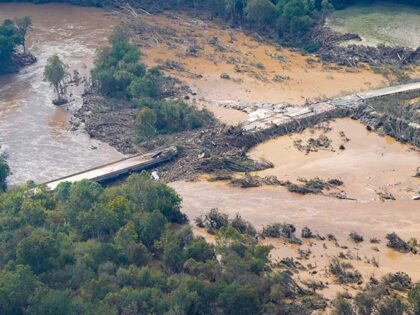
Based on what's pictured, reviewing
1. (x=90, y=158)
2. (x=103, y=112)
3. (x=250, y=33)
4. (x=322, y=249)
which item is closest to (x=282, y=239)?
(x=322, y=249)

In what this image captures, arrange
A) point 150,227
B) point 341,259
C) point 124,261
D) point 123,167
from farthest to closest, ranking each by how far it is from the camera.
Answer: point 123,167 < point 341,259 < point 150,227 < point 124,261

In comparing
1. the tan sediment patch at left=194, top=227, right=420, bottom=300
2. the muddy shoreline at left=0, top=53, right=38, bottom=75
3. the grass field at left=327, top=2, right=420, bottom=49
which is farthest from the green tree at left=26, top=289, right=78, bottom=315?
the grass field at left=327, top=2, right=420, bottom=49

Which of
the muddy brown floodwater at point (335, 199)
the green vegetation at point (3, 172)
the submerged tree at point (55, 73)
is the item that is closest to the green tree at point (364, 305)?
the muddy brown floodwater at point (335, 199)

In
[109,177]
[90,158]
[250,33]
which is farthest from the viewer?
[250,33]

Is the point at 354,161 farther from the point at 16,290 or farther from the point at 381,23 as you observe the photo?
the point at 381,23

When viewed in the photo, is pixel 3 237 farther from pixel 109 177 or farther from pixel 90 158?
pixel 90 158

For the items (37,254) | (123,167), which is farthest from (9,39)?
(37,254)

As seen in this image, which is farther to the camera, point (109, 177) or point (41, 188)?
point (109, 177)
